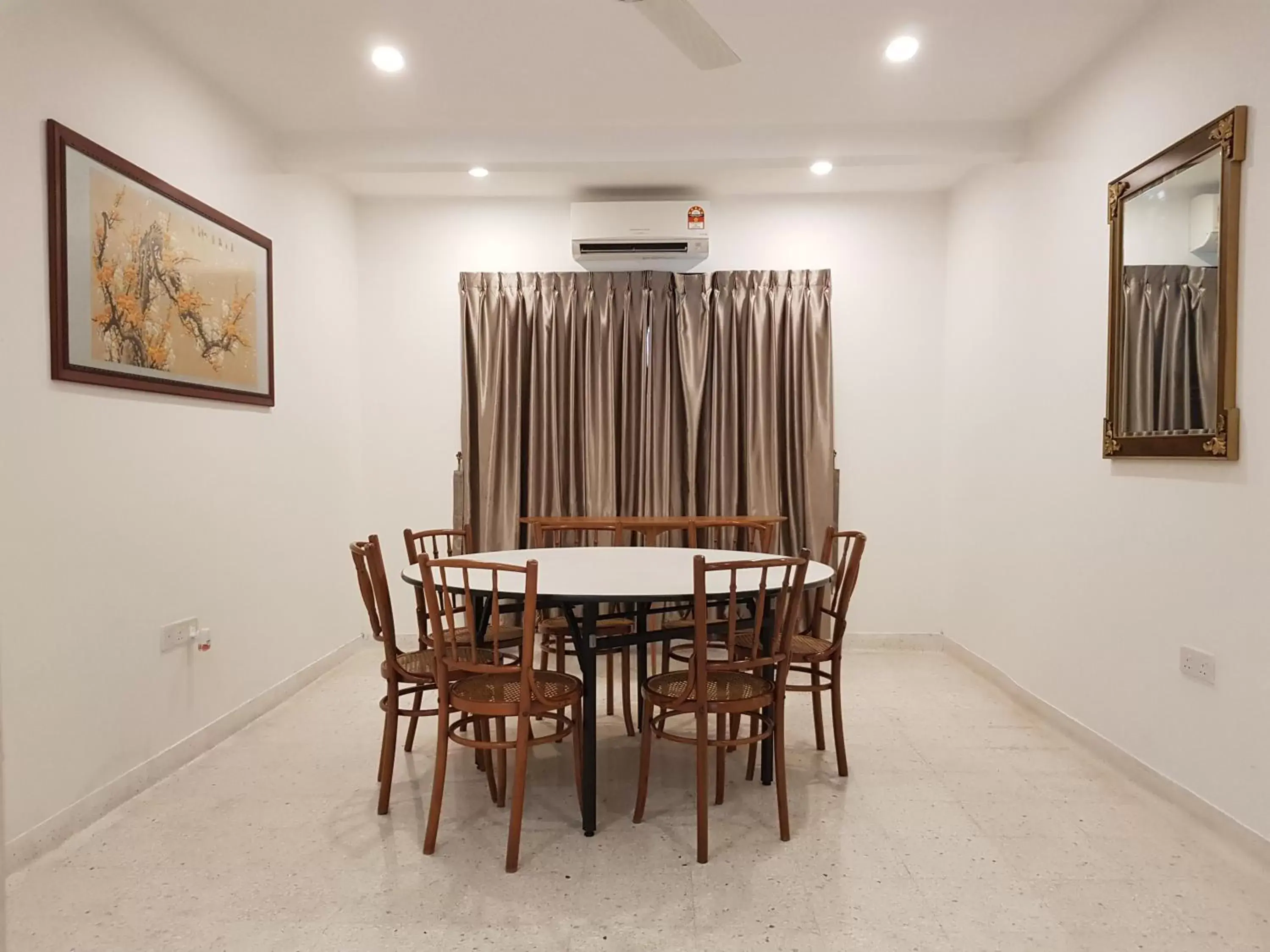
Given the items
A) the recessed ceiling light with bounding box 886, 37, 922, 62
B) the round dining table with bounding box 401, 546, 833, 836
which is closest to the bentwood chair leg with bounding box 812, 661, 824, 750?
the round dining table with bounding box 401, 546, 833, 836

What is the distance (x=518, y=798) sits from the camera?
2.12 metres

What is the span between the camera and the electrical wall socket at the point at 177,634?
9.00 ft

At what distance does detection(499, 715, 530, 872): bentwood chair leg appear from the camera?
82.7 inches

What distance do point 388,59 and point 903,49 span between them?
1.96 meters

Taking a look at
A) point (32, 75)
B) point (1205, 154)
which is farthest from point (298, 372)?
point (1205, 154)

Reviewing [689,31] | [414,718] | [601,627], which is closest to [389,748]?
[414,718]

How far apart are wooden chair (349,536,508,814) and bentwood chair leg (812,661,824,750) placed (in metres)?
1.16

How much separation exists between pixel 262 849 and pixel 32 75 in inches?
92.2

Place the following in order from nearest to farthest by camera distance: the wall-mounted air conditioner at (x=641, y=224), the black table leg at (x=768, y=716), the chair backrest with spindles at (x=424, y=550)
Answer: the black table leg at (x=768, y=716), the chair backrest with spindles at (x=424, y=550), the wall-mounted air conditioner at (x=641, y=224)

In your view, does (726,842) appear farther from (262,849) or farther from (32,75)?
(32,75)

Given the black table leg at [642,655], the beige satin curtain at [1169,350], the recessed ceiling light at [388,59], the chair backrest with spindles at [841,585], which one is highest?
the recessed ceiling light at [388,59]

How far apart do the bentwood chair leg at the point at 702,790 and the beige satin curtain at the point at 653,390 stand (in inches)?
88.5

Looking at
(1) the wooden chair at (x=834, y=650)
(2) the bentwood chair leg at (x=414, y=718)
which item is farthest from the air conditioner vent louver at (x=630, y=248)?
(2) the bentwood chair leg at (x=414, y=718)

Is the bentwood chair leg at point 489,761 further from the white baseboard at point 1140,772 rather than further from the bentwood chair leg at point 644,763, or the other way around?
the white baseboard at point 1140,772
